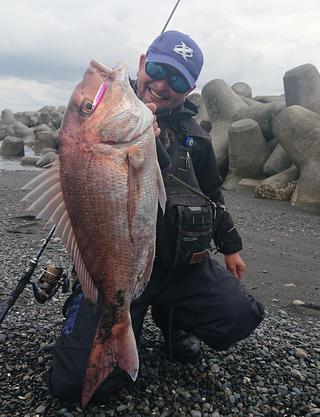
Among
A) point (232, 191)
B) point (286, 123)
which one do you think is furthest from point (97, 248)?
point (232, 191)

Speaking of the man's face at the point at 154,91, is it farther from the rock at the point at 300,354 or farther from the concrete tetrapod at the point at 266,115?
the concrete tetrapod at the point at 266,115

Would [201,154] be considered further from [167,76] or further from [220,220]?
[167,76]

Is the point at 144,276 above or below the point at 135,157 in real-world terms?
below

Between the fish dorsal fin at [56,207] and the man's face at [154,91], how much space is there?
115cm

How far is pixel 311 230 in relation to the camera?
10.5m

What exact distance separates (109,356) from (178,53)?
7.67 ft

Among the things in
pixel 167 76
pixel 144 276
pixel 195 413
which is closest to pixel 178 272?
pixel 144 276

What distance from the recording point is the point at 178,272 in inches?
154

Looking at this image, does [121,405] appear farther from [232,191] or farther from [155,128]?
[232,191]

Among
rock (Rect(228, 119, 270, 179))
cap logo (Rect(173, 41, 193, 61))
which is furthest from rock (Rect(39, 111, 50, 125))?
cap logo (Rect(173, 41, 193, 61))

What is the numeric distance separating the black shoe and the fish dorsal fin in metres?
1.40

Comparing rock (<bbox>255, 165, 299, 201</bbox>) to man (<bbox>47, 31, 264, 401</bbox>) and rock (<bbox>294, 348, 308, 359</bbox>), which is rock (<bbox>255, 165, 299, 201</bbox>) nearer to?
rock (<bbox>294, 348, 308, 359</bbox>)

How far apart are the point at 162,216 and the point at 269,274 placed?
3.96 m

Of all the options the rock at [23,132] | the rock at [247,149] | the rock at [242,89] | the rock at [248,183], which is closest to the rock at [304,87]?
the rock at [247,149]
